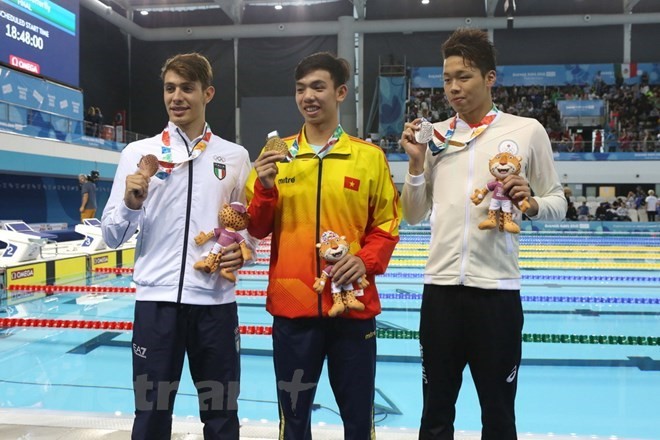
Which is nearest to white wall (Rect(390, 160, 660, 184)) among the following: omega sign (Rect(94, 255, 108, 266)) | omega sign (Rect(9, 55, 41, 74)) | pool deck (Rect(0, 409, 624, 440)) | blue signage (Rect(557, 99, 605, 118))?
blue signage (Rect(557, 99, 605, 118))

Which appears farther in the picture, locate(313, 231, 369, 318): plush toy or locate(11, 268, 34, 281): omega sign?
locate(11, 268, 34, 281): omega sign

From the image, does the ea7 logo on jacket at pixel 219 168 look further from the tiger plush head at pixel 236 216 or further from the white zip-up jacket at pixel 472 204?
the white zip-up jacket at pixel 472 204

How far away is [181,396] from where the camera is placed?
3.43m

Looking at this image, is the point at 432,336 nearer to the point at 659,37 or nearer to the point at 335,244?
the point at 335,244

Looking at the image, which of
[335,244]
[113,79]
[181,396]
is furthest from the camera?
[113,79]

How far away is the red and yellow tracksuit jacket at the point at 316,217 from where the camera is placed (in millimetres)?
1855

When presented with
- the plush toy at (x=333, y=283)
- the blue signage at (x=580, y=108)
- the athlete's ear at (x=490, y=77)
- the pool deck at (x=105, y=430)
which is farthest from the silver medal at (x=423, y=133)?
the blue signage at (x=580, y=108)

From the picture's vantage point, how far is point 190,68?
80.0 inches

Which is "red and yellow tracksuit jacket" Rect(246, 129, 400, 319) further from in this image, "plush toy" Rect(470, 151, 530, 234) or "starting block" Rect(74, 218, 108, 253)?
"starting block" Rect(74, 218, 108, 253)

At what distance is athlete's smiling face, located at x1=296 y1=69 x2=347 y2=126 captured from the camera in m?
1.90

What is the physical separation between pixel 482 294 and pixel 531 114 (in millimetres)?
20963

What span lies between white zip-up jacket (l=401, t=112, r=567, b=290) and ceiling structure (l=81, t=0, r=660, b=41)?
65.0 ft

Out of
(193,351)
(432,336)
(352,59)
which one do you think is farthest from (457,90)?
(352,59)

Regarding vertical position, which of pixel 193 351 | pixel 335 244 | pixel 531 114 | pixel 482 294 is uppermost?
pixel 531 114
